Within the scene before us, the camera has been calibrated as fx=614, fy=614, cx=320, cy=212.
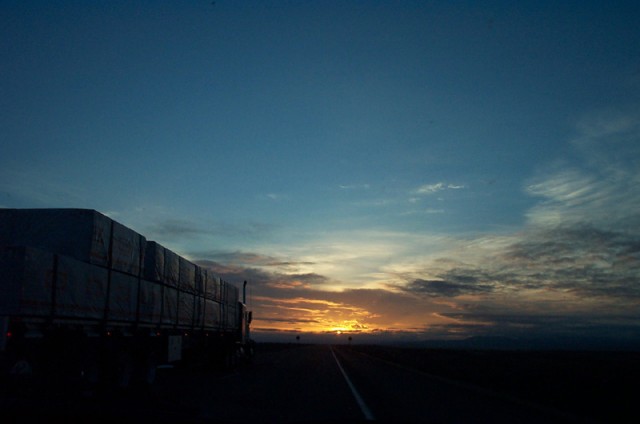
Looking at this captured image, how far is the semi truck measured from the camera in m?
11.9

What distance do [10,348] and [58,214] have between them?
4.39 meters

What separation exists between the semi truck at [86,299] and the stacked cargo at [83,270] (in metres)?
0.02

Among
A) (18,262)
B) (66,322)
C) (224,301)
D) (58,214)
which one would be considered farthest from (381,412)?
(224,301)

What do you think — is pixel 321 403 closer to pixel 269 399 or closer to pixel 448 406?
pixel 269 399

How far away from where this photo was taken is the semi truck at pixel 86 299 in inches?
467

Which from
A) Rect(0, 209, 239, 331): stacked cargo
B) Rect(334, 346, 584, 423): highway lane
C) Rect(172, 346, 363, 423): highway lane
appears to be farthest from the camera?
Rect(334, 346, 584, 423): highway lane

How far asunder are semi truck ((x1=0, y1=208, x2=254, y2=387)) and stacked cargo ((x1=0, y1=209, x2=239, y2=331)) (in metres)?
0.02

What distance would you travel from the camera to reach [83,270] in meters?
14.4

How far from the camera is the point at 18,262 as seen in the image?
11656 millimetres

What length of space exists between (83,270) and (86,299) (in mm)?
720

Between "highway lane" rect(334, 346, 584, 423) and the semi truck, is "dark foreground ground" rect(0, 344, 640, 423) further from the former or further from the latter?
the semi truck

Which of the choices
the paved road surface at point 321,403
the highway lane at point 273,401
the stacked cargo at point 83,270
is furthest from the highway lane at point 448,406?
the stacked cargo at point 83,270

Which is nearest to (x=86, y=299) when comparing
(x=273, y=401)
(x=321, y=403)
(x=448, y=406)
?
(x=273, y=401)

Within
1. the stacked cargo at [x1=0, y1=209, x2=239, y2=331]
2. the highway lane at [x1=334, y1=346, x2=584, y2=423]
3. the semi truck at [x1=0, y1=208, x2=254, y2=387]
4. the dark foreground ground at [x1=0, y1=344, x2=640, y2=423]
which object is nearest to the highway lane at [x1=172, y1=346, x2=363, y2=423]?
the dark foreground ground at [x1=0, y1=344, x2=640, y2=423]
